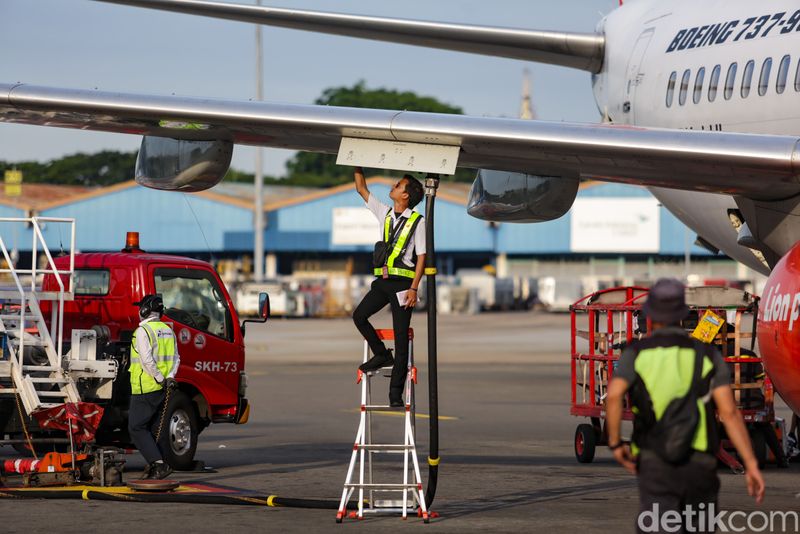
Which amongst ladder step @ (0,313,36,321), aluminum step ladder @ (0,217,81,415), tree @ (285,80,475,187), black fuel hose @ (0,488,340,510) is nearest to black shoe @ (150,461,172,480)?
black fuel hose @ (0,488,340,510)

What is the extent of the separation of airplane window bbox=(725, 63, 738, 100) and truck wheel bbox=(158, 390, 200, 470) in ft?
24.1

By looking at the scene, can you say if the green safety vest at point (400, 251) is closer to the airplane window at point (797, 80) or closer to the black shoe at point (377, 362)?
the black shoe at point (377, 362)

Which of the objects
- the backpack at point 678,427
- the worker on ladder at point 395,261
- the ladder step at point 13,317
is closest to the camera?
the backpack at point 678,427

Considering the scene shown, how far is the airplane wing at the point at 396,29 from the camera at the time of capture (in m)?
17.1

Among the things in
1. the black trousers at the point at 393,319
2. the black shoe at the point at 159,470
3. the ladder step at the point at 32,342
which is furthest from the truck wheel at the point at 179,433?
the black trousers at the point at 393,319

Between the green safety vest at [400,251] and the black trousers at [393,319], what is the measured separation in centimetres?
6

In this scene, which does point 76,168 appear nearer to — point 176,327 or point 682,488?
point 176,327

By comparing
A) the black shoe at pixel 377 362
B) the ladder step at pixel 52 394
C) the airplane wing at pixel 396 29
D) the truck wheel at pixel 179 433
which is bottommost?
A: the truck wheel at pixel 179 433

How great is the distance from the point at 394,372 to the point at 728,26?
7.94 m

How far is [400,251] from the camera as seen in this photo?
36.6 ft

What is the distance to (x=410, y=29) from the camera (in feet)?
58.3

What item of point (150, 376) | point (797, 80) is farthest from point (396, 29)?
point (150, 376)

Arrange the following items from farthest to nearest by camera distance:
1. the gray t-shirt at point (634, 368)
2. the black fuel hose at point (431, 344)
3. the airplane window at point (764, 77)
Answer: the airplane window at point (764, 77)
the black fuel hose at point (431, 344)
the gray t-shirt at point (634, 368)

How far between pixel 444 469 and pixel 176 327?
337 cm
